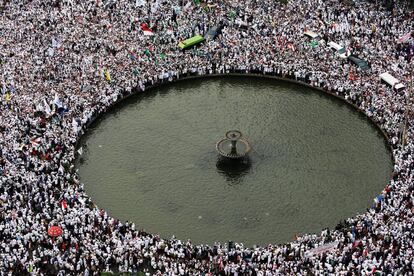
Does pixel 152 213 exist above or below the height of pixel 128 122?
below

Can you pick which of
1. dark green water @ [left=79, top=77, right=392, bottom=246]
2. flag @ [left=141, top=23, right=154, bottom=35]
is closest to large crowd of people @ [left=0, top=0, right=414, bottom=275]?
flag @ [left=141, top=23, right=154, bottom=35]

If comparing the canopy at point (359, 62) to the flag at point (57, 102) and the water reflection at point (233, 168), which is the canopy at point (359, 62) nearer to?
the water reflection at point (233, 168)

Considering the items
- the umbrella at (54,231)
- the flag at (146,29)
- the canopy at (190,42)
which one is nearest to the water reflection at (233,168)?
the umbrella at (54,231)

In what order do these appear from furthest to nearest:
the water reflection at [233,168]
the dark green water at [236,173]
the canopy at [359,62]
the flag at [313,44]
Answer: the flag at [313,44] < the canopy at [359,62] < the water reflection at [233,168] < the dark green water at [236,173]

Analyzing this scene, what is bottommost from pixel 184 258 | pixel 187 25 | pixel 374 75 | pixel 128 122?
pixel 184 258

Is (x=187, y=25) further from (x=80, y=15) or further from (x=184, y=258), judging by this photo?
(x=184, y=258)

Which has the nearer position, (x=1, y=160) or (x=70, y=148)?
(x=1, y=160)

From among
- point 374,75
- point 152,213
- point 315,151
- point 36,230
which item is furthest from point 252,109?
point 36,230

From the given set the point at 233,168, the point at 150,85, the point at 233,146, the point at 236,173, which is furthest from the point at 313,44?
the point at 236,173
